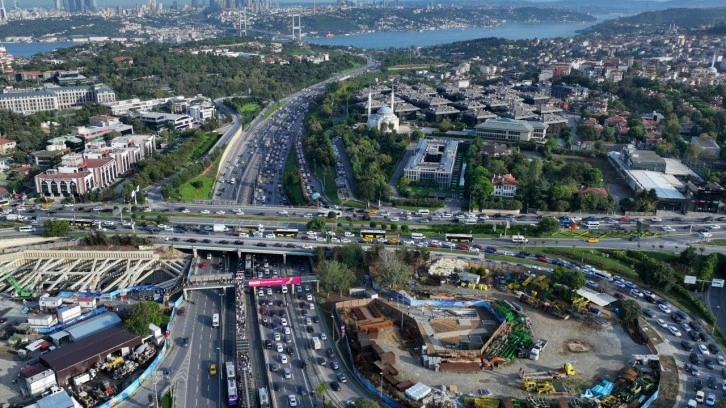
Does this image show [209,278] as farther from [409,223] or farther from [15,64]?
[15,64]

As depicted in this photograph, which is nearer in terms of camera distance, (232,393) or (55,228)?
(232,393)

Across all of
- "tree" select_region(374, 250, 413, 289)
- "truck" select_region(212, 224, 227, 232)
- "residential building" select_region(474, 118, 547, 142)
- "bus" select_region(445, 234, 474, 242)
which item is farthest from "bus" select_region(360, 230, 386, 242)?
"residential building" select_region(474, 118, 547, 142)

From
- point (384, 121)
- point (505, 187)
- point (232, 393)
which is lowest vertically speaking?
point (232, 393)

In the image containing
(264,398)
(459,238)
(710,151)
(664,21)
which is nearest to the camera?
(264,398)

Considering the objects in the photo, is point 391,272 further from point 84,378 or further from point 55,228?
point 55,228

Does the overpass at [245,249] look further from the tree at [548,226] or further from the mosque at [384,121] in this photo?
the mosque at [384,121]

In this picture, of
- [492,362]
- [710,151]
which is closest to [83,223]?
[492,362]

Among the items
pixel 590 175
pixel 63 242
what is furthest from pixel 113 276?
pixel 590 175
